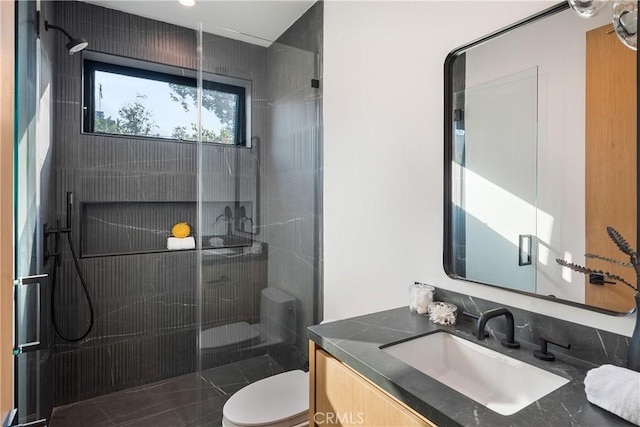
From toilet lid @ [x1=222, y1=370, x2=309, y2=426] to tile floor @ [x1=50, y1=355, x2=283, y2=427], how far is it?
1.06 ft

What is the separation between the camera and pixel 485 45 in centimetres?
131

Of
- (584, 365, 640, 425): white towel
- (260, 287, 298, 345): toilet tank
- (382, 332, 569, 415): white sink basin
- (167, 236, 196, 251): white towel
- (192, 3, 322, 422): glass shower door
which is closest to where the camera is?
(584, 365, 640, 425): white towel

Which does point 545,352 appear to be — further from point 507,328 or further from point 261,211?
point 261,211

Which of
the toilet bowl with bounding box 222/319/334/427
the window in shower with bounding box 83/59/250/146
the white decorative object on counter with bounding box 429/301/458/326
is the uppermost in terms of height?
the window in shower with bounding box 83/59/250/146

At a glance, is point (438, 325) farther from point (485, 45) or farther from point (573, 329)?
point (485, 45)

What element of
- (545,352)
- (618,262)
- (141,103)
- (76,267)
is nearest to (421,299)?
(545,352)

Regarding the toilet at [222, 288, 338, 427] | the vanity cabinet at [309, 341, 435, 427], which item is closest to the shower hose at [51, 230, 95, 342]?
the toilet at [222, 288, 338, 427]

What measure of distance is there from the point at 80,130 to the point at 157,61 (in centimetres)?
76

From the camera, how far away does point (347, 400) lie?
1.09 metres

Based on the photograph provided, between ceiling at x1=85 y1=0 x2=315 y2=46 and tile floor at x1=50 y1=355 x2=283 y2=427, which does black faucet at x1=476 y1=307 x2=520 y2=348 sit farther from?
ceiling at x1=85 y1=0 x2=315 y2=46

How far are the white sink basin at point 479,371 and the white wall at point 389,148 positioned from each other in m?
0.22

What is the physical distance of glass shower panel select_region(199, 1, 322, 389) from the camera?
6.70 ft

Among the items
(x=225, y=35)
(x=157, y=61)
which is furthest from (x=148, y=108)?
(x=225, y=35)

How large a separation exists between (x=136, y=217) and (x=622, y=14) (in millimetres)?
2839
